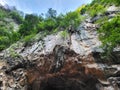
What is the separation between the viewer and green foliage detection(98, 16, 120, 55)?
1280 centimetres

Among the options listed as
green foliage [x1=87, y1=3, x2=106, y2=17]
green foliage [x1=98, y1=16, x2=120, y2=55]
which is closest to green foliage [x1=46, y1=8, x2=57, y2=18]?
green foliage [x1=87, y1=3, x2=106, y2=17]

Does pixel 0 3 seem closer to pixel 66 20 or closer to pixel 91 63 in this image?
pixel 66 20

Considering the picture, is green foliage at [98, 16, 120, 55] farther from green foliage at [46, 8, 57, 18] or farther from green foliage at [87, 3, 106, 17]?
green foliage at [46, 8, 57, 18]

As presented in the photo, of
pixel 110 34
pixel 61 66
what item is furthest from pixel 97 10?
pixel 61 66

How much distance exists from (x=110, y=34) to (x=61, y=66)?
3.33 m

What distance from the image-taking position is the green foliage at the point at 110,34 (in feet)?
42.0

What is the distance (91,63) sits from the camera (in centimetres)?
1256

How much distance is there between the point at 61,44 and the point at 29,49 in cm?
215

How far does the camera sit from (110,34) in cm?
1375

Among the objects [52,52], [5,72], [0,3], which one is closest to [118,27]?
[52,52]

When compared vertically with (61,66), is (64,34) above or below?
above

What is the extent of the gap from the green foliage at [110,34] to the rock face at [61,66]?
1.25 ft

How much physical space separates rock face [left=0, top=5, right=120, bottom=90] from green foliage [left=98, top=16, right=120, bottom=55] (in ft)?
1.25

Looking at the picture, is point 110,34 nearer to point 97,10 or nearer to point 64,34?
point 64,34
